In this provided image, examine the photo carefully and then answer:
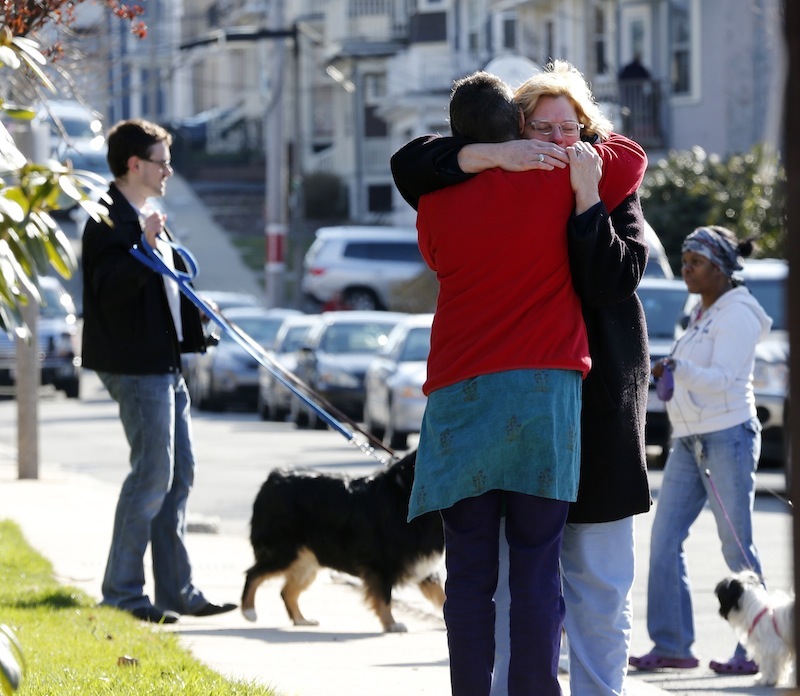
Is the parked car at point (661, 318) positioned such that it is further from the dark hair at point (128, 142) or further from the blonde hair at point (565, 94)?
the blonde hair at point (565, 94)

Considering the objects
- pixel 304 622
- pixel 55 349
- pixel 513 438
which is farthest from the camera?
pixel 55 349

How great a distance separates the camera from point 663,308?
15711 mm

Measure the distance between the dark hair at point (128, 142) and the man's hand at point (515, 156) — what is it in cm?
300

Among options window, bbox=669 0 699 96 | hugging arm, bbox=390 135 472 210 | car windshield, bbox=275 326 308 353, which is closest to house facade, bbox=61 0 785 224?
window, bbox=669 0 699 96

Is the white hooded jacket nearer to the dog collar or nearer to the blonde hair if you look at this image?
the dog collar

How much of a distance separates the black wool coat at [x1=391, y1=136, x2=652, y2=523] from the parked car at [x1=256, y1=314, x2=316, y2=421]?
17.7m

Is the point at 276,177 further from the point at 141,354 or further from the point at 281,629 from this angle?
the point at 141,354

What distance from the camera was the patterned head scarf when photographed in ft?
21.8

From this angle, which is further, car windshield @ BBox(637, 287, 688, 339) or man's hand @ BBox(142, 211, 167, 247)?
car windshield @ BBox(637, 287, 688, 339)

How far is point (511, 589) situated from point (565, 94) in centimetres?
141

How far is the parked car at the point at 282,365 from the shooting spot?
23141mm

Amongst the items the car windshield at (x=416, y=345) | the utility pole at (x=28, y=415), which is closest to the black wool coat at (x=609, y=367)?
the utility pole at (x=28, y=415)

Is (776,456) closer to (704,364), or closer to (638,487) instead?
(704,364)

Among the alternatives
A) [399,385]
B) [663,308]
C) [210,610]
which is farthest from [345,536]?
[399,385]
